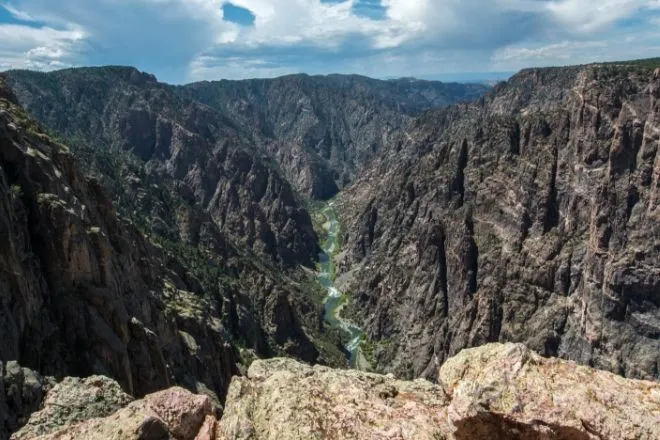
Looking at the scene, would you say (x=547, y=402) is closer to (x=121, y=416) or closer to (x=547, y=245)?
(x=121, y=416)

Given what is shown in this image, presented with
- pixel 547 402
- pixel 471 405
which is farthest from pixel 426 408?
pixel 547 402

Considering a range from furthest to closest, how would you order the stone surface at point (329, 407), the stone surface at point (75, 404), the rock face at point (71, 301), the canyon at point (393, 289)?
the rock face at point (71, 301) → the stone surface at point (75, 404) → the canyon at point (393, 289) → the stone surface at point (329, 407)

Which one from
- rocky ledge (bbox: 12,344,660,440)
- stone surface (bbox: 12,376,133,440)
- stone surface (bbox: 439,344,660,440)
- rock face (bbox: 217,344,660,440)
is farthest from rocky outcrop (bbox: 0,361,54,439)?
stone surface (bbox: 439,344,660,440)

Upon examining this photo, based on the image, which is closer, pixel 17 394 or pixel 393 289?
pixel 17 394

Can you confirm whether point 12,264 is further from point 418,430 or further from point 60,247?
point 418,430

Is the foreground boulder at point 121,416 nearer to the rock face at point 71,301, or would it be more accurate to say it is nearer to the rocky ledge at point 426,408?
the rocky ledge at point 426,408

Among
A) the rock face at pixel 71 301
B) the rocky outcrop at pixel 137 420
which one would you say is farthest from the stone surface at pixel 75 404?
the rock face at pixel 71 301
